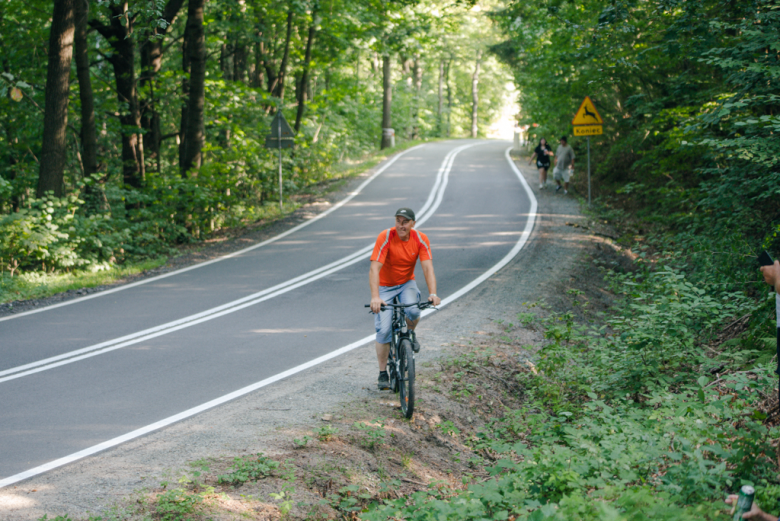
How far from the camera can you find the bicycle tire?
589 centimetres

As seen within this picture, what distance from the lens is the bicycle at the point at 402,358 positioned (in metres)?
5.94

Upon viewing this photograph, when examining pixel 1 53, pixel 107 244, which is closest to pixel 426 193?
pixel 107 244

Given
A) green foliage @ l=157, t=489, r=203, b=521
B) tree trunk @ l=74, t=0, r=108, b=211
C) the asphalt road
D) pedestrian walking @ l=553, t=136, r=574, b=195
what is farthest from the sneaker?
pedestrian walking @ l=553, t=136, r=574, b=195

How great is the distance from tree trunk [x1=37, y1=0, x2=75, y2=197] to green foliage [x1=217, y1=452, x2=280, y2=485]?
1119cm

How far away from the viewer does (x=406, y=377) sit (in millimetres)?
6031

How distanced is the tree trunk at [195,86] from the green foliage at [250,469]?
13.9 meters

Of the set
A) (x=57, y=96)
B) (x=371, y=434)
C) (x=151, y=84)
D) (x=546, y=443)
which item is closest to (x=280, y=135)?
(x=151, y=84)

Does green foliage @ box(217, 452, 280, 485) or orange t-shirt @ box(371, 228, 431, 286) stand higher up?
orange t-shirt @ box(371, 228, 431, 286)

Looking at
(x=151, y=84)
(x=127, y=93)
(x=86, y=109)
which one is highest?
(x=151, y=84)

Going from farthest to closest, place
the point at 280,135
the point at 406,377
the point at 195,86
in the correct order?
1. the point at 280,135
2. the point at 195,86
3. the point at 406,377

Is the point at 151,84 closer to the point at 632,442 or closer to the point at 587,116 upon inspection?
the point at 587,116

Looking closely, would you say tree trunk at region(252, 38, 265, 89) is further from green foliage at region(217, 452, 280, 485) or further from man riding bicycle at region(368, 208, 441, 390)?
green foliage at region(217, 452, 280, 485)

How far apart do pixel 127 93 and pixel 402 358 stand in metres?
15.2

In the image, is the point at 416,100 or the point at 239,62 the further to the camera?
the point at 416,100
